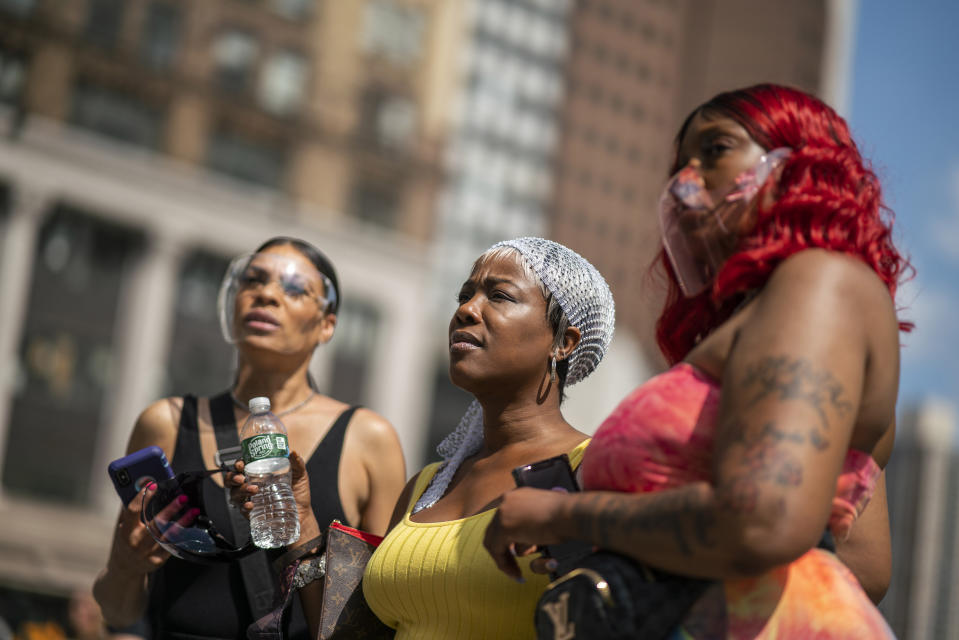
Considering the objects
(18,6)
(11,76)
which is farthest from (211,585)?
(18,6)

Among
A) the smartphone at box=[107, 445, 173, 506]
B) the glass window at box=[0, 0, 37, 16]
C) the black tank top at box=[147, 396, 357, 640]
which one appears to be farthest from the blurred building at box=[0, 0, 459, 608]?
the smartphone at box=[107, 445, 173, 506]

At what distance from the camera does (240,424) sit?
459 cm

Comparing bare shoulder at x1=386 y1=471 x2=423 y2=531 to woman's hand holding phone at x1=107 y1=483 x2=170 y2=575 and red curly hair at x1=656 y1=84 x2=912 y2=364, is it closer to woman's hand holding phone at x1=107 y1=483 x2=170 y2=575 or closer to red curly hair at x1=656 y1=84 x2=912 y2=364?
woman's hand holding phone at x1=107 y1=483 x2=170 y2=575

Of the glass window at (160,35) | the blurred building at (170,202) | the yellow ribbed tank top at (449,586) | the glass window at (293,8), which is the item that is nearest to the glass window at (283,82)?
the blurred building at (170,202)

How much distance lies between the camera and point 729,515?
213 centimetres

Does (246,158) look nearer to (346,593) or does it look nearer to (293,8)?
(293,8)

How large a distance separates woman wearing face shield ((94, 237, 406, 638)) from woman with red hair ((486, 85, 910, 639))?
6.34ft

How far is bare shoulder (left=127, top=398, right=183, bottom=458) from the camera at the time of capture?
4.53 m

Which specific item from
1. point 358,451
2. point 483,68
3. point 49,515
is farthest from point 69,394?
point 483,68

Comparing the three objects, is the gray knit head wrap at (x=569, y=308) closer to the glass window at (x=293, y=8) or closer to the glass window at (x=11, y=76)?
the glass window at (x=11, y=76)

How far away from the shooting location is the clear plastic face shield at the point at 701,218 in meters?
2.49

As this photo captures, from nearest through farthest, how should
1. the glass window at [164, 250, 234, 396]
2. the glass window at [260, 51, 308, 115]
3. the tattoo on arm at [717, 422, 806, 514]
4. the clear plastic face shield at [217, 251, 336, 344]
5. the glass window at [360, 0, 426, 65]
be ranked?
1. the tattoo on arm at [717, 422, 806, 514]
2. the clear plastic face shield at [217, 251, 336, 344]
3. the glass window at [164, 250, 234, 396]
4. the glass window at [260, 51, 308, 115]
5. the glass window at [360, 0, 426, 65]

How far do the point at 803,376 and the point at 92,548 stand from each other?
2737cm

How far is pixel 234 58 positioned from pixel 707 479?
113ft
